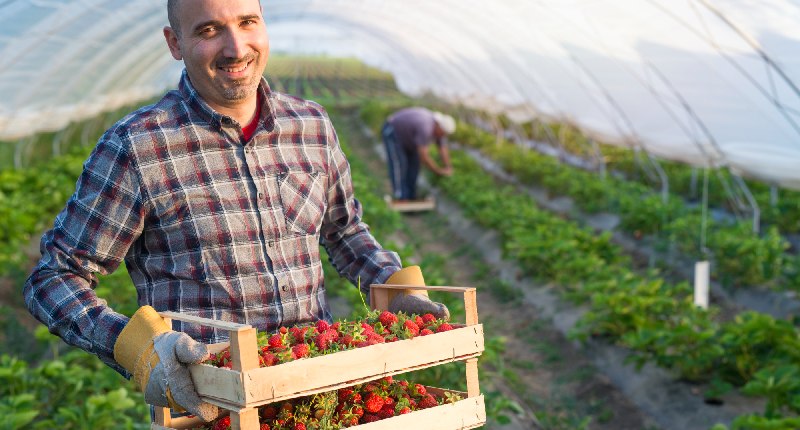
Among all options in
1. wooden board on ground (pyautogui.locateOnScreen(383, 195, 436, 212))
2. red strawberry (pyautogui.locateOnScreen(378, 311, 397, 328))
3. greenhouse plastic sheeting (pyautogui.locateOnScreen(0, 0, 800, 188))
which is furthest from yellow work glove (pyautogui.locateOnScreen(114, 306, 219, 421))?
wooden board on ground (pyautogui.locateOnScreen(383, 195, 436, 212))

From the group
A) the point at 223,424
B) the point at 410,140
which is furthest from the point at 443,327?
the point at 410,140

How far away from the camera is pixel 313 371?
170 centimetres

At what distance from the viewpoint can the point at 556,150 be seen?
646 inches

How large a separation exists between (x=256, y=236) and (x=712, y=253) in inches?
285

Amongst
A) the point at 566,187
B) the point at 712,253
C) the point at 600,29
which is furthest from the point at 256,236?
the point at 566,187

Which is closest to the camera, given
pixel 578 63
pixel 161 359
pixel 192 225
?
pixel 161 359

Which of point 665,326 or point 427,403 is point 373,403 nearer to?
point 427,403

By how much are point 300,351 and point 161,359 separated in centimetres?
24

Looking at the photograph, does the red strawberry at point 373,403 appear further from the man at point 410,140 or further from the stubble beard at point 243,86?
the man at point 410,140

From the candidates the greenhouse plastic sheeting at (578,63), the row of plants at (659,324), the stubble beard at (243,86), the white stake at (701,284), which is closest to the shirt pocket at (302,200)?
the stubble beard at (243,86)

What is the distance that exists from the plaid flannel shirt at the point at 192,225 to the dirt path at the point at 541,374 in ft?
10.9

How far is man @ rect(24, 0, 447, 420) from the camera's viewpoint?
1.93 meters

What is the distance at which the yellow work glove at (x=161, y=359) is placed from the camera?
1.67 metres

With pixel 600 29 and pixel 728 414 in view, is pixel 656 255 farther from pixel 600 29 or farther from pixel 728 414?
pixel 728 414
